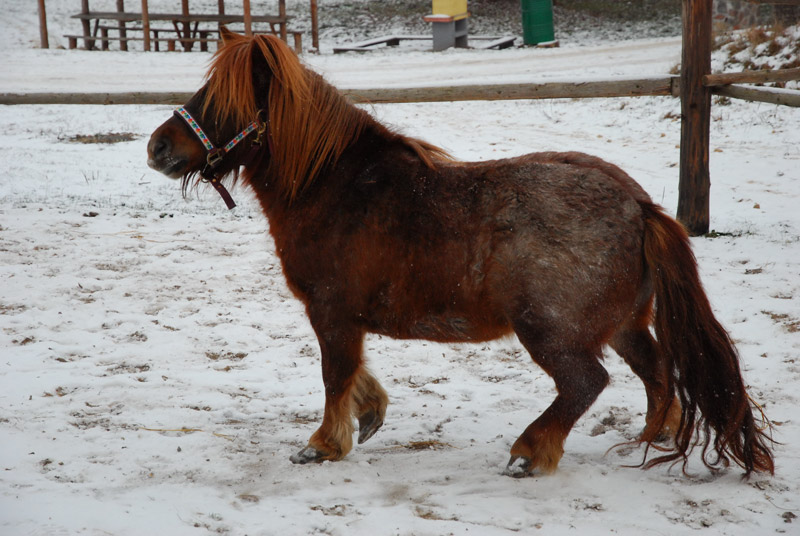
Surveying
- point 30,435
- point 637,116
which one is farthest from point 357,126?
point 637,116

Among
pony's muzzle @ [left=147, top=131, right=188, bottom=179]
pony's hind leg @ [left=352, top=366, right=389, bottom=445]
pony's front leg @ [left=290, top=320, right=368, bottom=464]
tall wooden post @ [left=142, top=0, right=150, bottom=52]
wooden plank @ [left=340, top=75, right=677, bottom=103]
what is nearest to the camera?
pony's muzzle @ [left=147, top=131, right=188, bottom=179]

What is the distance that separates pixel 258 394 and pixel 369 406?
810 millimetres

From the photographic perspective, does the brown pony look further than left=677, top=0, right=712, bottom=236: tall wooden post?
No

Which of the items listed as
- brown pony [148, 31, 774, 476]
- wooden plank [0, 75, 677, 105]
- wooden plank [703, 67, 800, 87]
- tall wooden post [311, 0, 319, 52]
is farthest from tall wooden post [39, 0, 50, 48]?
brown pony [148, 31, 774, 476]

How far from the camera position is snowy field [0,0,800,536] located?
8.98ft

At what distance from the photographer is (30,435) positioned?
3.31 m

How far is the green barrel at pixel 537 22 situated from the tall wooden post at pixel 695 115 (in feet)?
46.8

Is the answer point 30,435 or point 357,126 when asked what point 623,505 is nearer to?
point 357,126

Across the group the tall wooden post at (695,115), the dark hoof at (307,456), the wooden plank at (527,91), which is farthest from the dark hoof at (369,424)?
the tall wooden post at (695,115)

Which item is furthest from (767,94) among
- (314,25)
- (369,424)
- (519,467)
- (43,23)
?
(43,23)

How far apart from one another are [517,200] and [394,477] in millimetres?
1340

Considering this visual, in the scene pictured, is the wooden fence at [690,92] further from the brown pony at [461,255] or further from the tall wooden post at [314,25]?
the tall wooden post at [314,25]

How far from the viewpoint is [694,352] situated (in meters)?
3.00

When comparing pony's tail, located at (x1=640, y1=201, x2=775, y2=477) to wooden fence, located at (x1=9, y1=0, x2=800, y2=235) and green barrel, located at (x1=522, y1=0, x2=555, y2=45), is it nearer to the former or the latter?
wooden fence, located at (x1=9, y1=0, x2=800, y2=235)
